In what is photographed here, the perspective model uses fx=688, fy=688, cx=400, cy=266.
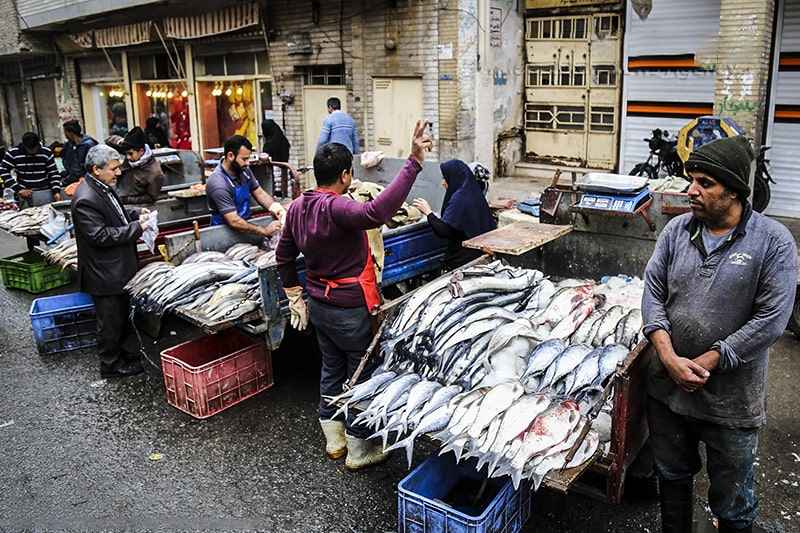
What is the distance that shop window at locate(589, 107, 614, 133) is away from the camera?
42.0 ft

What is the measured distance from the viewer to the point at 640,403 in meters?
3.90

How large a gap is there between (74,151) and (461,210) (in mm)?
7653

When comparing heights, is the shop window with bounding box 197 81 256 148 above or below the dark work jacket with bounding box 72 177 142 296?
above

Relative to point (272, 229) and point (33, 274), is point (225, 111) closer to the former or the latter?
point (33, 274)

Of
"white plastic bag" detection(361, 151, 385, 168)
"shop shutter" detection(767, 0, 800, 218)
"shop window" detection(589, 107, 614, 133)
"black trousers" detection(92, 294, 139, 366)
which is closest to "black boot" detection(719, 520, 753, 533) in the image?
"black trousers" detection(92, 294, 139, 366)

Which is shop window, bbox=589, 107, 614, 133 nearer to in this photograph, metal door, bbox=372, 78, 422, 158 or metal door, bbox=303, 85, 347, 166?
metal door, bbox=372, 78, 422, 158

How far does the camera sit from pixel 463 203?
6598mm

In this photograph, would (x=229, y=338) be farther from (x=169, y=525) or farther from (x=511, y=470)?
(x=511, y=470)

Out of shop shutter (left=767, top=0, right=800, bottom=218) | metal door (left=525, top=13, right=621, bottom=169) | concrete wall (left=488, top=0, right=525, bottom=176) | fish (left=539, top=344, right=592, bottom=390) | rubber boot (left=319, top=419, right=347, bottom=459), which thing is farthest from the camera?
concrete wall (left=488, top=0, right=525, bottom=176)

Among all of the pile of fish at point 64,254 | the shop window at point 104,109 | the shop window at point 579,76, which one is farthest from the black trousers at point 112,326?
the shop window at point 104,109

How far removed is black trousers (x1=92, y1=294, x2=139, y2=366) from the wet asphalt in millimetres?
270

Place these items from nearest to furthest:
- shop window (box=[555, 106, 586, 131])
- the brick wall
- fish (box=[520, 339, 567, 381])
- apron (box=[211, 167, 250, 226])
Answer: fish (box=[520, 339, 567, 381]), apron (box=[211, 167, 250, 226]), the brick wall, shop window (box=[555, 106, 586, 131])

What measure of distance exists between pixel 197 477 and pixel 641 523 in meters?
3.06

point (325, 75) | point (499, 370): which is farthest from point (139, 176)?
point (325, 75)
